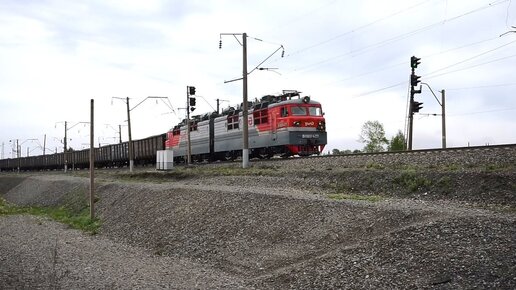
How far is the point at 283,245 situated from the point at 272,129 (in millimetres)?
18541

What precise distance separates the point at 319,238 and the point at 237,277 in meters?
2.14

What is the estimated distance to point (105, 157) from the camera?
67812 millimetres

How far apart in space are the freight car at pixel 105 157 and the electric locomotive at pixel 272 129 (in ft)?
49.4

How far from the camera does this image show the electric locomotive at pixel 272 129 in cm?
2925

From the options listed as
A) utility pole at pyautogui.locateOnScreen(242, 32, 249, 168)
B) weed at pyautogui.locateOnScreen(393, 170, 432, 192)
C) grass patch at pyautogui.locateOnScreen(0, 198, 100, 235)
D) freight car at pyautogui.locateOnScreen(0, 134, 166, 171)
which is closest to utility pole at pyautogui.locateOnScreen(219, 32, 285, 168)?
utility pole at pyautogui.locateOnScreen(242, 32, 249, 168)

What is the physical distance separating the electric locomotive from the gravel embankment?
834 cm

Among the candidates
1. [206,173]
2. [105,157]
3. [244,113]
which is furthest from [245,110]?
[105,157]

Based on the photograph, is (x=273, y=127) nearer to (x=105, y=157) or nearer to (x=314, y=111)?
(x=314, y=111)

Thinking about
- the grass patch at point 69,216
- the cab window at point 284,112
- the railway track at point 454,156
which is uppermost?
the cab window at point 284,112

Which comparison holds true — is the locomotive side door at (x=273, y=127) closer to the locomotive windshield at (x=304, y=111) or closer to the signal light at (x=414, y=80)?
the locomotive windshield at (x=304, y=111)

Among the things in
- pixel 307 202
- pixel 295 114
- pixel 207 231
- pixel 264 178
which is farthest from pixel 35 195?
pixel 307 202

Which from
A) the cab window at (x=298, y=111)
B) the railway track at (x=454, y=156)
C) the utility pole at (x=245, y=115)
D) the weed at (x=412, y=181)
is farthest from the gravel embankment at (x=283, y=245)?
the cab window at (x=298, y=111)

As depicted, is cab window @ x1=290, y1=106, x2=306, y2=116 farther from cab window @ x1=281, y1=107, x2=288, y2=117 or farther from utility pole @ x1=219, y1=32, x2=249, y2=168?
utility pole @ x1=219, y1=32, x2=249, y2=168

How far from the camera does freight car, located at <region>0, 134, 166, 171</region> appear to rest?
54.3m
